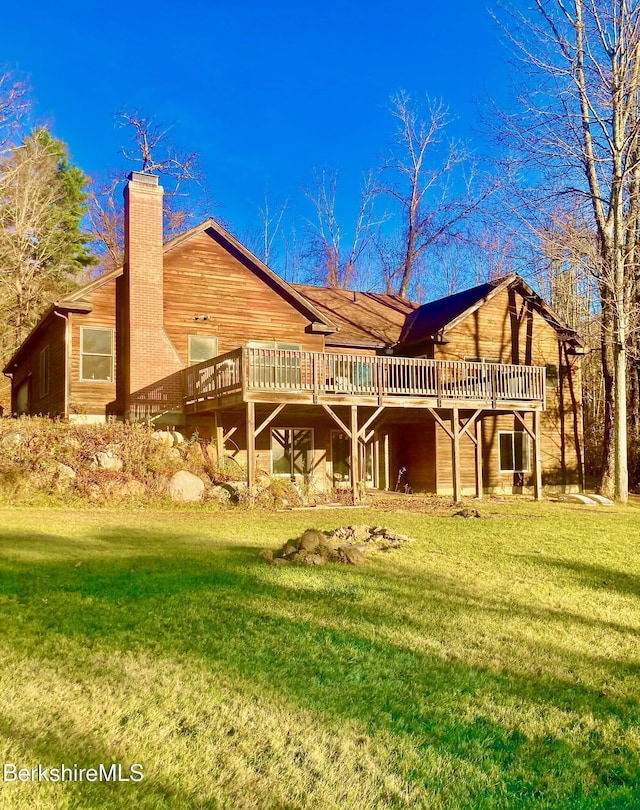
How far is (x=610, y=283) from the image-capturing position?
19859mm

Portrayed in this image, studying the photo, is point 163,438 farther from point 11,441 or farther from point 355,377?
point 355,377

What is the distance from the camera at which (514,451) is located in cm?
2358

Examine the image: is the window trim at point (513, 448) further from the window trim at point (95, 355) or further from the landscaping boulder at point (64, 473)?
the landscaping boulder at point (64, 473)

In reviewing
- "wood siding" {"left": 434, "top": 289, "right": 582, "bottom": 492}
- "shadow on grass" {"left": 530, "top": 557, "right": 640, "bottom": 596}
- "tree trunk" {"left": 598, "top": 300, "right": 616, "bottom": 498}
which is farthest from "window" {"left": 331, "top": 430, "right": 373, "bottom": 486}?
"shadow on grass" {"left": 530, "top": 557, "right": 640, "bottom": 596}

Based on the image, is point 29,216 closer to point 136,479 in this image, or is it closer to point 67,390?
point 67,390

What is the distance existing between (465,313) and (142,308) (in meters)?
10.8

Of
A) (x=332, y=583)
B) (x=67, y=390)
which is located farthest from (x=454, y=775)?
(x=67, y=390)

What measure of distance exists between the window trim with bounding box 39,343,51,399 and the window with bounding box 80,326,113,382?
3.12 meters

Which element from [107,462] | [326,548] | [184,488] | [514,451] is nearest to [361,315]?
[514,451]

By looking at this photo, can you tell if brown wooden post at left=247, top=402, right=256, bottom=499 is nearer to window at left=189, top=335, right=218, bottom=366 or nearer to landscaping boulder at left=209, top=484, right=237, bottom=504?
landscaping boulder at left=209, top=484, right=237, bottom=504

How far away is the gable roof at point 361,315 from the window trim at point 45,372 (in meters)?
8.68

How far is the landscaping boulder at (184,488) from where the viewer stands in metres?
15.4

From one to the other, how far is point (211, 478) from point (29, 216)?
23491mm

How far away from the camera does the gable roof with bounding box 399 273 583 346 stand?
22781mm
